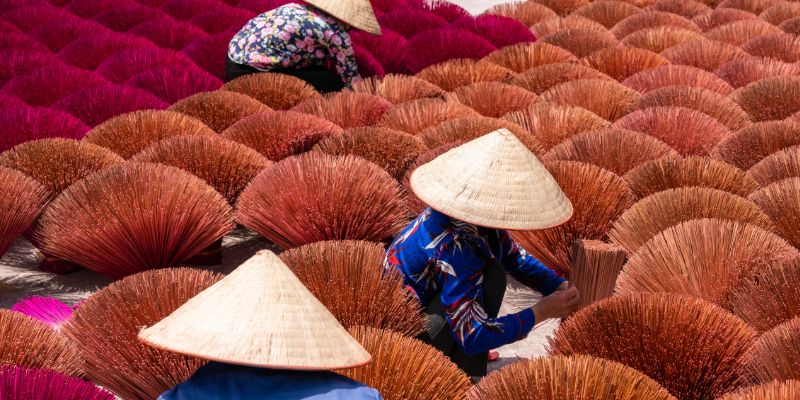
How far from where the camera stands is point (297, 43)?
4.00m

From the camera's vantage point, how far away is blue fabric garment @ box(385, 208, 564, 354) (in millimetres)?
2000

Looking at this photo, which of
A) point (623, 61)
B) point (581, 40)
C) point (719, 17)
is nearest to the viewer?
point (623, 61)

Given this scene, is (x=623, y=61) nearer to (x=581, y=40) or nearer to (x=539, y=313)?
(x=581, y=40)

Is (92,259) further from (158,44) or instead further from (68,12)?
(68,12)

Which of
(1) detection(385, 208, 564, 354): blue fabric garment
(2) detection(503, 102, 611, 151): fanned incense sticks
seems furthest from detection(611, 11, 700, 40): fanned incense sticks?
(1) detection(385, 208, 564, 354): blue fabric garment

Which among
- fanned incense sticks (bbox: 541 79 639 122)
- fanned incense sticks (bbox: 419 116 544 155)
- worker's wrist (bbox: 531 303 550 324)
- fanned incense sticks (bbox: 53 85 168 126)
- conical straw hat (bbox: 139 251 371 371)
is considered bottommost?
fanned incense sticks (bbox: 53 85 168 126)

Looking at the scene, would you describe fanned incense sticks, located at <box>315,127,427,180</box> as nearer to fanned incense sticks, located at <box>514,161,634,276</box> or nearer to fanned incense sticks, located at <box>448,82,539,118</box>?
fanned incense sticks, located at <box>514,161,634,276</box>

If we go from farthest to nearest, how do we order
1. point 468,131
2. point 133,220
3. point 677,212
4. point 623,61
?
point 623,61 → point 468,131 → point 133,220 → point 677,212

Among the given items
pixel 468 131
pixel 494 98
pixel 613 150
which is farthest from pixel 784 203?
pixel 494 98

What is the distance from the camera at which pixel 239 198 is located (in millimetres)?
2725

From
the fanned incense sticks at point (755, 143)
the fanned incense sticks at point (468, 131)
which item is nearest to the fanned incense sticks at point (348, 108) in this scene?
the fanned incense sticks at point (468, 131)

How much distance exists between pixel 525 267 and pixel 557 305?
121 millimetres

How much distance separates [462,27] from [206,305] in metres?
3.68

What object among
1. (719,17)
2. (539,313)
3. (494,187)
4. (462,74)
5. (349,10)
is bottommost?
(719,17)
